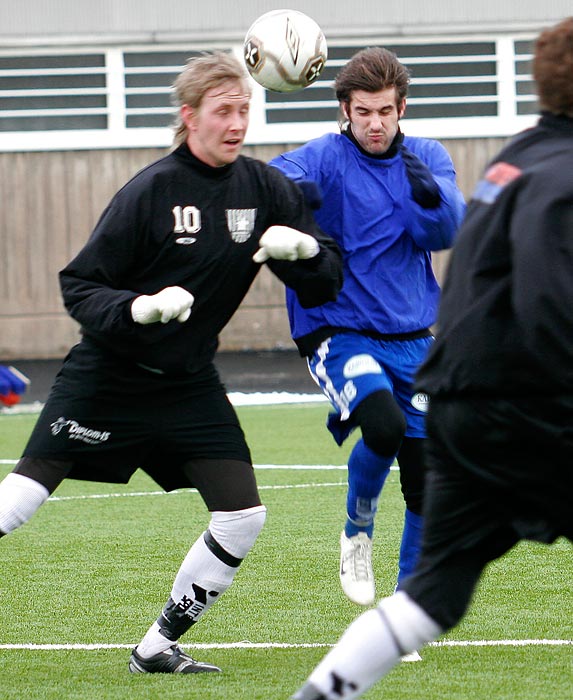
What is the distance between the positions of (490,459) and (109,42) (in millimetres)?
15363

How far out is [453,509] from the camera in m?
3.35

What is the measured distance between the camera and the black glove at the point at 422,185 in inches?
212

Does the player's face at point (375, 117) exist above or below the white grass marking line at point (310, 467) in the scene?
above

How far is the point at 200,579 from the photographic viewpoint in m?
4.79

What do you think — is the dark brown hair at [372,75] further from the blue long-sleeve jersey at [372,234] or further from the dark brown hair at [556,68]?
the dark brown hair at [556,68]

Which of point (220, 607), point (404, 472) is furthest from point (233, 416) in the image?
point (220, 607)

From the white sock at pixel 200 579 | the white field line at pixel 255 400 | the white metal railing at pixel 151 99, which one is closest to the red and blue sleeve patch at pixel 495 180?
the white sock at pixel 200 579

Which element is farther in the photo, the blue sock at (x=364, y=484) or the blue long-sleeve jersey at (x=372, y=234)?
the blue long-sleeve jersey at (x=372, y=234)

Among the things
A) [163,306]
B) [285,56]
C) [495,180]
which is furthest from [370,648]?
[285,56]

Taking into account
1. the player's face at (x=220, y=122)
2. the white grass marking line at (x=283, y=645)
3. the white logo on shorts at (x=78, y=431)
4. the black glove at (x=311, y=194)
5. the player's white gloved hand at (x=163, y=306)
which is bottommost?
the white grass marking line at (x=283, y=645)

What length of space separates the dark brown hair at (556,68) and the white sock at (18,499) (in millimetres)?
2183

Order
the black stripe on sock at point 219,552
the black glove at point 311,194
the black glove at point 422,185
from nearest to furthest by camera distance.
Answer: the black stripe on sock at point 219,552, the black glove at point 311,194, the black glove at point 422,185

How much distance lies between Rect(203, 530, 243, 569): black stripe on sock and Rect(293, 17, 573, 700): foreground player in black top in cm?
146

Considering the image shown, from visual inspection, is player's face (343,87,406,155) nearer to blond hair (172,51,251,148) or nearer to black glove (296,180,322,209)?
black glove (296,180,322,209)
